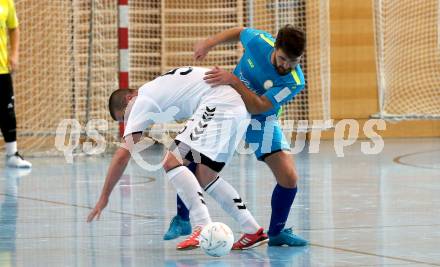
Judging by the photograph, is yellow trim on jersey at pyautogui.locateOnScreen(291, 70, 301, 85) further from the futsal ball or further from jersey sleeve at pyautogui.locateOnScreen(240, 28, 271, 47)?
the futsal ball

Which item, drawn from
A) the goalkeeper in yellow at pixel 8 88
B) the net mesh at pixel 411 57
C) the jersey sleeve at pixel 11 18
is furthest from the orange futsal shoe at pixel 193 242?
the net mesh at pixel 411 57

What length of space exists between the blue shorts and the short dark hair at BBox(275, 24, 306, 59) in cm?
59

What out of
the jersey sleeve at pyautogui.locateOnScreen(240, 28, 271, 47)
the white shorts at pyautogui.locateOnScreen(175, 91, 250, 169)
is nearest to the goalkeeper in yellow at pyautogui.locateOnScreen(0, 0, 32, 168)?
the jersey sleeve at pyautogui.locateOnScreen(240, 28, 271, 47)

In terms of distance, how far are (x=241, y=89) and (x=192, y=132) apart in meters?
0.36

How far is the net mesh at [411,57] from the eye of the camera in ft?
49.5

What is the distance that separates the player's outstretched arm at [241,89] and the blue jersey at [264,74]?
51 mm

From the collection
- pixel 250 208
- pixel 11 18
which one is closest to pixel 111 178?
pixel 250 208

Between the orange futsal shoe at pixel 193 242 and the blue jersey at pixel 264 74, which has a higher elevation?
the blue jersey at pixel 264 74

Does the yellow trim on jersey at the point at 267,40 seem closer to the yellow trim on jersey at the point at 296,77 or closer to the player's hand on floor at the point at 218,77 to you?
the yellow trim on jersey at the point at 296,77

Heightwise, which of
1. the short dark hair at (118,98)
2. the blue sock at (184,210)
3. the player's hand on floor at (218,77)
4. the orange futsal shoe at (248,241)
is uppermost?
the player's hand on floor at (218,77)

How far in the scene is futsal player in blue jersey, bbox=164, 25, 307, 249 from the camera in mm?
5668

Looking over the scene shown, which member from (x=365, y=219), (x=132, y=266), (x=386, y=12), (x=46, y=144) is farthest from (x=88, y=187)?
(x=386, y=12)

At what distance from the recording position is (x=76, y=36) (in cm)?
1323

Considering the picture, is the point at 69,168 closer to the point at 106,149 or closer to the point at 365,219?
the point at 106,149
